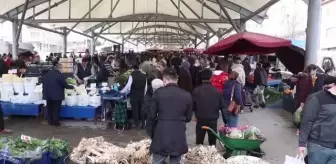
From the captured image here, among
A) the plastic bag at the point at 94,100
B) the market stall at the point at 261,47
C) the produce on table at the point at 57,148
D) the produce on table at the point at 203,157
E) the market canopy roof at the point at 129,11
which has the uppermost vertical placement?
the market canopy roof at the point at 129,11

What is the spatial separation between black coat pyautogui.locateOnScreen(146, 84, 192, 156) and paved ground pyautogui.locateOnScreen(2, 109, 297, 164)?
9.13 ft

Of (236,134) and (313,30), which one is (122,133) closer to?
(236,134)

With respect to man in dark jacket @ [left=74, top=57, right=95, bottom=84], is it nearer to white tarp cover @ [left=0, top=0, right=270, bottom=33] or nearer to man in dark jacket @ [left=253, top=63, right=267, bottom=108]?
man in dark jacket @ [left=253, top=63, right=267, bottom=108]

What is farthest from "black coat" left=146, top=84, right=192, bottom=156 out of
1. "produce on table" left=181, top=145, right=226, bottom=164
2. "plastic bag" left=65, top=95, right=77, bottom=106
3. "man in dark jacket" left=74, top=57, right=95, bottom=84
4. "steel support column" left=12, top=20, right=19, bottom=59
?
"steel support column" left=12, top=20, right=19, bottom=59

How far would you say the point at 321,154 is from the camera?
368cm

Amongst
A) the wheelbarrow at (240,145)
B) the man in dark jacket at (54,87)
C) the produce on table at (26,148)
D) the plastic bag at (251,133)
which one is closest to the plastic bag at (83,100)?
the man in dark jacket at (54,87)

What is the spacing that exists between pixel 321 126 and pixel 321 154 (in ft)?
0.89

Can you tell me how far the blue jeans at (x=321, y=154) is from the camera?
3.66 metres

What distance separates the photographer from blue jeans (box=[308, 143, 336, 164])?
12.0 feet

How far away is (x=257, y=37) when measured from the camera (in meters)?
8.06

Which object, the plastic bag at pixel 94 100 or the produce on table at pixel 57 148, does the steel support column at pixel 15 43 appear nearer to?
the plastic bag at pixel 94 100

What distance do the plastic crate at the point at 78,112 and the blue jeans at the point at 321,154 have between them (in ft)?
19.1

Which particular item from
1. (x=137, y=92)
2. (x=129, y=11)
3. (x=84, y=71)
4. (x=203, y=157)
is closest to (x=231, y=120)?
(x=203, y=157)

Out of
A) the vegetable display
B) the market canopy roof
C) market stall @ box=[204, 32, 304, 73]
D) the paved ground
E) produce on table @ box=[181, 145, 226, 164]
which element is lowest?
the paved ground
